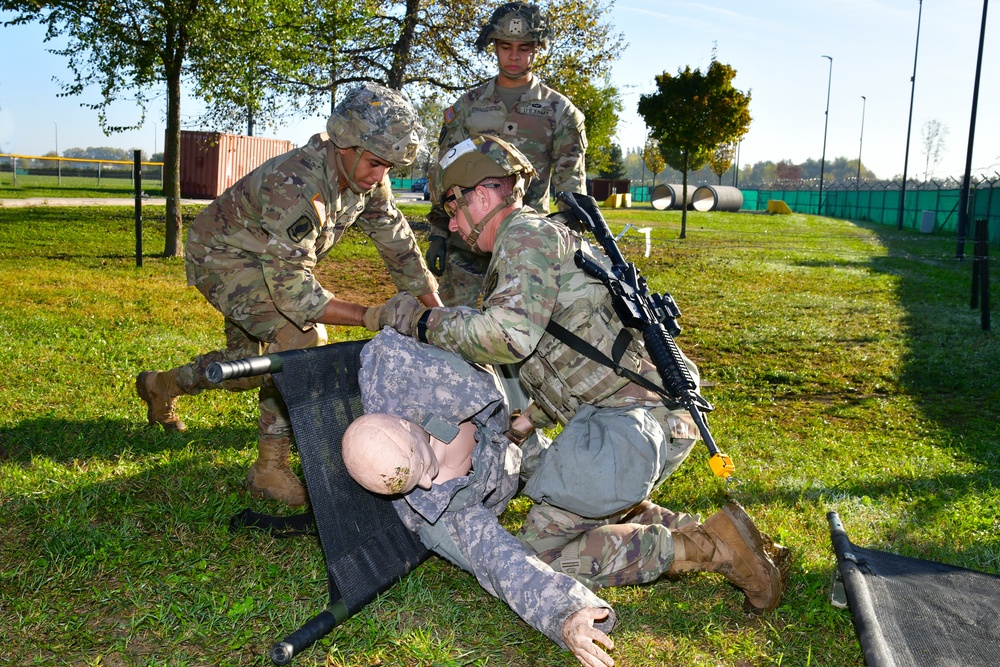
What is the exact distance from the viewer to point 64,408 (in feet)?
18.2

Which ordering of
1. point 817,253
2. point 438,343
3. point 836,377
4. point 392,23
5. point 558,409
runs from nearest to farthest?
point 438,343
point 558,409
point 836,377
point 392,23
point 817,253

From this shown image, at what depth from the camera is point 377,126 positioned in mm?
4031

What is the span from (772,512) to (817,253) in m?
17.4

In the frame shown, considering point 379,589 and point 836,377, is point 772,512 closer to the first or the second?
point 379,589

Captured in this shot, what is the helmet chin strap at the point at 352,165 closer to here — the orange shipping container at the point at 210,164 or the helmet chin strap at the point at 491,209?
the helmet chin strap at the point at 491,209

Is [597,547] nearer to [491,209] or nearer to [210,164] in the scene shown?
[491,209]

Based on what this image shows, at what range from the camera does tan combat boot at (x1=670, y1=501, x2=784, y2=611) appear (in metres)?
3.38

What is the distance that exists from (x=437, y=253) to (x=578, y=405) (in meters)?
2.55

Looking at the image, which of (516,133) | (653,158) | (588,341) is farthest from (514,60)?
(653,158)

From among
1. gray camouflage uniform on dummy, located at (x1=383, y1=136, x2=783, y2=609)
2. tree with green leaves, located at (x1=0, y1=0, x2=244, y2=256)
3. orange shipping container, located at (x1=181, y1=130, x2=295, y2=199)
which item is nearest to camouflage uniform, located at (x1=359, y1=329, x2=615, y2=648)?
gray camouflage uniform on dummy, located at (x1=383, y1=136, x2=783, y2=609)

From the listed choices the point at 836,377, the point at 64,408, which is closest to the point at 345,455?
the point at 64,408

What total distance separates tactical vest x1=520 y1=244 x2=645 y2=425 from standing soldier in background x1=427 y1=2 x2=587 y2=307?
2.36m

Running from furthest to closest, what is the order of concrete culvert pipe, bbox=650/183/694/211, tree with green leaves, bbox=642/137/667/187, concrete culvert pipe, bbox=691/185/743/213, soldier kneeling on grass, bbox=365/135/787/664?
tree with green leaves, bbox=642/137/667/187, concrete culvert pipe, bbox=691/185/743/213, concrete culvert pipe, bbox=650/183/694/211, soldier kneeling on grass, bbox=365/135/787/664

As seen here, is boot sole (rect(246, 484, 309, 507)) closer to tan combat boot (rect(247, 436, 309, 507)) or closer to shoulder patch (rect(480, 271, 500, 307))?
tan combat boot (rect(247, 436, 309, 507))
